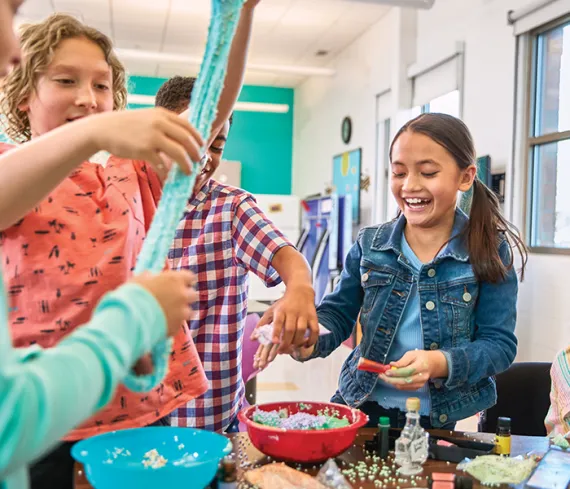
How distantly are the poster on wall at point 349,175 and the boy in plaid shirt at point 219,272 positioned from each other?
6.12m

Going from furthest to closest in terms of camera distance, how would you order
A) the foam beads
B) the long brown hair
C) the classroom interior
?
the classroom interior < the long brown hair < the foam beads

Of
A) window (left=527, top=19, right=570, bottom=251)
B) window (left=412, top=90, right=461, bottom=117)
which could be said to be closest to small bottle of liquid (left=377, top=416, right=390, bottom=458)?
window (left=527, top=19, right=570, bottom=251)

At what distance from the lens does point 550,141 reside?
4.04 meters

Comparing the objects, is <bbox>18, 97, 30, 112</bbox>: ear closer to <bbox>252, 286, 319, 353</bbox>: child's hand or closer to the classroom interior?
the classroom interior

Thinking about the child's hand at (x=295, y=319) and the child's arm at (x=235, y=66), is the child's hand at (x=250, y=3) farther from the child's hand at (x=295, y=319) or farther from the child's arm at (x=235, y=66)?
the child's hand at (x=295, y=319)

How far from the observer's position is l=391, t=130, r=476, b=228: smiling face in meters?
1.70

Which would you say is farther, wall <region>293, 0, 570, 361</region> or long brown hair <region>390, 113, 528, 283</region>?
wall <region>293, 0, 570, 361</region>

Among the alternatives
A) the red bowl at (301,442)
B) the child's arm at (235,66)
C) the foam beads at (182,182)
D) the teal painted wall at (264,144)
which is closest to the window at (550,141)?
the red bowl at (301,442)

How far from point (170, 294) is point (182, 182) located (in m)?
0.22

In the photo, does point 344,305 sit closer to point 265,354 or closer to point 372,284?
point 372,284

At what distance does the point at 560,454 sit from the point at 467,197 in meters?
0.78

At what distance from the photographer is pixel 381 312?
5.52ft

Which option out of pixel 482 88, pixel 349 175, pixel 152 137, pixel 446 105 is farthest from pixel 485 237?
pixel 349 175

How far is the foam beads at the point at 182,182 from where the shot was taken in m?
0.75
